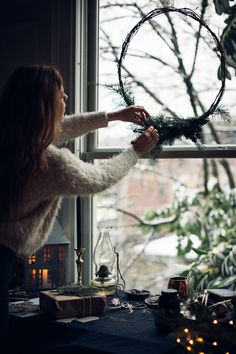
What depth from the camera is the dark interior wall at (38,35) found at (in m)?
2.72

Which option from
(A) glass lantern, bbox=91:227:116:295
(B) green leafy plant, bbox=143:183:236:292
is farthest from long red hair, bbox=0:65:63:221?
(B) green leafy plant, bbox=143:183:236:292

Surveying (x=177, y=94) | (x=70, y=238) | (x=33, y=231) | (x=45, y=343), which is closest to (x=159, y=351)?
(x=45, y=343)

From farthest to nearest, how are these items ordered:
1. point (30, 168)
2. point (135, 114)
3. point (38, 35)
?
point (38, 35) < point (135, 114) < point (30, 168)

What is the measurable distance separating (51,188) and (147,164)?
2.08 metres

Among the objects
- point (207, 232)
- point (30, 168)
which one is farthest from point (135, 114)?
point (207, 232)

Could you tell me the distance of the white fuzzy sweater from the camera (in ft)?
6.24

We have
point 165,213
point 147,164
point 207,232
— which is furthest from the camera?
point 147,164

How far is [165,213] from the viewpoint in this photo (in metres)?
3.64

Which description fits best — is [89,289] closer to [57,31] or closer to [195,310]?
[195,310]

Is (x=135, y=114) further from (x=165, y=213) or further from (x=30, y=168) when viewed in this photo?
(x=165, y=213)

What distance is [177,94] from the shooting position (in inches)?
115

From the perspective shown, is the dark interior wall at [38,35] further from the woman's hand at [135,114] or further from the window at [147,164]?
the woman's hand at [135,114]

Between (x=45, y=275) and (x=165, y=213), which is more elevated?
(x=165, y=213)

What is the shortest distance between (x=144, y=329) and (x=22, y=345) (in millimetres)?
452
